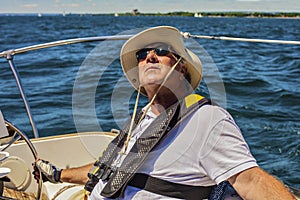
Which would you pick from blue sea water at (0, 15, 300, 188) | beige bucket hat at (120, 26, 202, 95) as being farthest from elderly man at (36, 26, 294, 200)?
blue sea water at (0, 15, 300, 188)

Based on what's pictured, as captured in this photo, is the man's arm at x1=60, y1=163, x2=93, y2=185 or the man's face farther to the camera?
the man's arm at x1=60, y1=163, x2=93, y2=185

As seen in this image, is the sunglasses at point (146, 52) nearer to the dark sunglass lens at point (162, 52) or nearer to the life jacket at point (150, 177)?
the dark sunglass lens at point (162, 52)

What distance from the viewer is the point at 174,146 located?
1388mm

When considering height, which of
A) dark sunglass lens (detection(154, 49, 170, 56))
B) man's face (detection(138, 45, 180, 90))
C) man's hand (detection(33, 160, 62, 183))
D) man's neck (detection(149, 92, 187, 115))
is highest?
dark sunglass lens (detection(154, 49, 170, 56))

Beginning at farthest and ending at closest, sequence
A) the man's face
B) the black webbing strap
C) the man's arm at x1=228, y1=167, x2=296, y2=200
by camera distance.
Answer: the man's face < the black webbing strap < the man's arm at x1=228, y1=167, x2=296, y2=200

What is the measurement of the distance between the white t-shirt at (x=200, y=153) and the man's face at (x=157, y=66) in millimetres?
179

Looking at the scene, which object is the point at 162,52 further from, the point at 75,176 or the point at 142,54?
the point at 75,176

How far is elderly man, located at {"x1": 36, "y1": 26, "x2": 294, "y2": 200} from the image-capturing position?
125 centimetres

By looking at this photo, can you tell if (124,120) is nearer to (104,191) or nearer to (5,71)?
(104,191)

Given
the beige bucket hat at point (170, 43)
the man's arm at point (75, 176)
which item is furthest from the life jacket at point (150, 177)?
the man's arm at point (75, 176)

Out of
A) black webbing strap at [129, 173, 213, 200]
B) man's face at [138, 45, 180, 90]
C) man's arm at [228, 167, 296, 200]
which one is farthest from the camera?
man's face at [138, 45, 180, 90]

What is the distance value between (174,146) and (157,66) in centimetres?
28

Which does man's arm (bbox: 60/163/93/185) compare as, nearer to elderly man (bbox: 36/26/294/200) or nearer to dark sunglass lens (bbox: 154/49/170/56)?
elderly man (bbox: 36/26/294/200)

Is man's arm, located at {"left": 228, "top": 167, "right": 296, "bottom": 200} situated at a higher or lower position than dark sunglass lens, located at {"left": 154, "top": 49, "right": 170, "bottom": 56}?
lower
